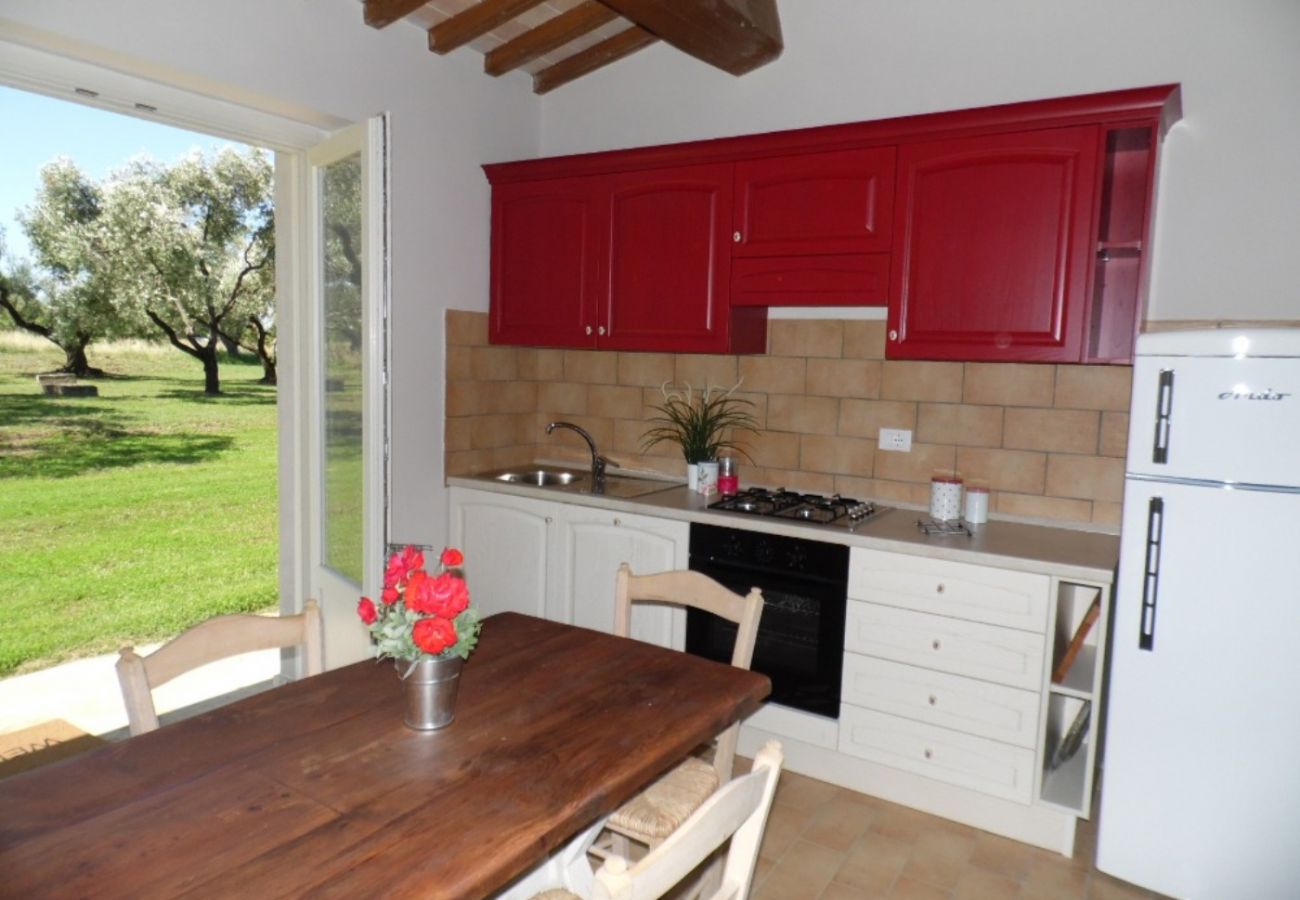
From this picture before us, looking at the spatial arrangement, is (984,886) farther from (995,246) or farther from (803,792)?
(995,246)

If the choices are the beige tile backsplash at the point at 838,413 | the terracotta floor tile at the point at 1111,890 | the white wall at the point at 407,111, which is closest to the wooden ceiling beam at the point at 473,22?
the white wall at the point at 407,111

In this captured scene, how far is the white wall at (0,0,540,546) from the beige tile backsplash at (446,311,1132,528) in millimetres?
160

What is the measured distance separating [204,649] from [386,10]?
230 cm

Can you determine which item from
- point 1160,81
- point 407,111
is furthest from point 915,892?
point 407,111

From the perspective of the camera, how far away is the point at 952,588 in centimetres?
253

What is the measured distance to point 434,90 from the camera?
336 centimetres

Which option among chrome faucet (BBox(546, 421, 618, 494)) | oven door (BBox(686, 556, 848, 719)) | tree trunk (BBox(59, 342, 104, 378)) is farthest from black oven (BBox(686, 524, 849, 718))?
tree trunk (BBox(59, 342, 104, 378))

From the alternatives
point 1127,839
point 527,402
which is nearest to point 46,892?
point 1127,839

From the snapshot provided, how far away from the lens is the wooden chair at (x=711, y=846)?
96 centimetres

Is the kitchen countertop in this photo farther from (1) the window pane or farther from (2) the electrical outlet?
(1) the window pane

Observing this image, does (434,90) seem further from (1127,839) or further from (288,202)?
(1127,839)

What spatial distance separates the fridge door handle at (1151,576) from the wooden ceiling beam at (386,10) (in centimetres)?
276

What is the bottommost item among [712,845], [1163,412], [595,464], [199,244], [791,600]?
[791,600]

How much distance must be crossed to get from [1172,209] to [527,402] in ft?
8.48
